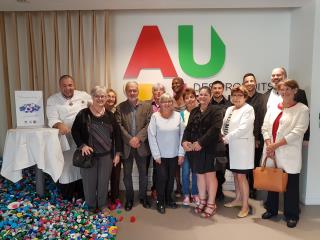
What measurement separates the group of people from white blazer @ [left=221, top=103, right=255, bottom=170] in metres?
0.01

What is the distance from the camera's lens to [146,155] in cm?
340

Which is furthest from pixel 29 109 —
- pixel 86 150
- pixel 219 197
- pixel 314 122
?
pixel 314 122

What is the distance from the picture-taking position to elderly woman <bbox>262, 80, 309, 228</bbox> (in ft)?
9.37

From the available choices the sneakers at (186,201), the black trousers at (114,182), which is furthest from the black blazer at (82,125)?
the sneakers at (186,201)

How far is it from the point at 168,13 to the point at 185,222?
2850 millimetres

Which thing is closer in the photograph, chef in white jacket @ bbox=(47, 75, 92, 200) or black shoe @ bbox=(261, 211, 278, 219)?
black shoe @ bbox=(261, 211, 278, 219)

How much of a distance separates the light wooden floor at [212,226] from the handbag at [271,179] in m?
0.43

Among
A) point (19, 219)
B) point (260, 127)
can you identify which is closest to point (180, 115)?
point (260, 127)

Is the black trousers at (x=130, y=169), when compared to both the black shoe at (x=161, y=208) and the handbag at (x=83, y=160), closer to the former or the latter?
the black shoe at (x=161, y=208)

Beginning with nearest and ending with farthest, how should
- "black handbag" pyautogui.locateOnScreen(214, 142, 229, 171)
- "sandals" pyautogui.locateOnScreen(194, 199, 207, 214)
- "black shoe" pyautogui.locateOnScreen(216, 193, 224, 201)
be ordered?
"black handbag" pyautogui.locateOnScreen(214, 142, 229, 171) < "sandals" pyautogui.locateOnScreen(194, 199, 207, 214) < "black shoe" pyautogui.locateOnScreen(216, 193, 224, 201)

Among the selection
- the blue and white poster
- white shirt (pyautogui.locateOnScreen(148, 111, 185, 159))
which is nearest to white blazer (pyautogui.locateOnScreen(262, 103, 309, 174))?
white shirt (pyautogui.locateOnScreen(148, 111, 185, 159))

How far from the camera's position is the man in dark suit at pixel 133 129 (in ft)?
11.0

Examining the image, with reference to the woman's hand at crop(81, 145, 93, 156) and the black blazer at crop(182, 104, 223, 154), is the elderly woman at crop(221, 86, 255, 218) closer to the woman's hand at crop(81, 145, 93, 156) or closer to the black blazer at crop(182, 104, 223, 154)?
the black blazer at crop(182, 104, 223, 154)

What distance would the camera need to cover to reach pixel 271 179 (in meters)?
2.93
